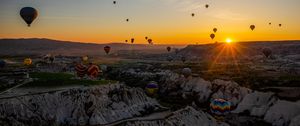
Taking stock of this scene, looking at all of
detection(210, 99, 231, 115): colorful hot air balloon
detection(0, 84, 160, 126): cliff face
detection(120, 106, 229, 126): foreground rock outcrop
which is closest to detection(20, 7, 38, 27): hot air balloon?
detection(0, 84, 160, 126): cliff face

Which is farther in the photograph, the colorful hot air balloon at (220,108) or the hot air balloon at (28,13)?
the hot air balloon at (28,13)

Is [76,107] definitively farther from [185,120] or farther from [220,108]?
[220,108]

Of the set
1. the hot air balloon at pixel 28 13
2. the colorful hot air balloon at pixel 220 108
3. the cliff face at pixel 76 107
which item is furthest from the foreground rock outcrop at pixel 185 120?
the hot air balloon at pixel 28 13

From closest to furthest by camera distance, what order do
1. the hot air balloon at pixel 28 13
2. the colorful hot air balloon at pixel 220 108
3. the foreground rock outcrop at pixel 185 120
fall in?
the foreground rock outcrop at pixel 185 120, the colorful hot air balloon at pixel 220 108, the hot air balloon at pixel 28 13

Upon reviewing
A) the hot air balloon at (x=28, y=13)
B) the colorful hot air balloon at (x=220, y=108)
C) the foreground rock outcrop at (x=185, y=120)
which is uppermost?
the hot air balloon at (x=28, y=13)

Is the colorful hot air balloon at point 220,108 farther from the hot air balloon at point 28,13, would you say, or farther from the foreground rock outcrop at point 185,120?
the hot air balloon at point 28,13

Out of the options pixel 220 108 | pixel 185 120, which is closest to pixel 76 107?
pixel 185 120

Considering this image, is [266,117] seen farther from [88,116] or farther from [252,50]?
[252,50]

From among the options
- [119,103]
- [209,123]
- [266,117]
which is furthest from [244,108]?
[119,103]
